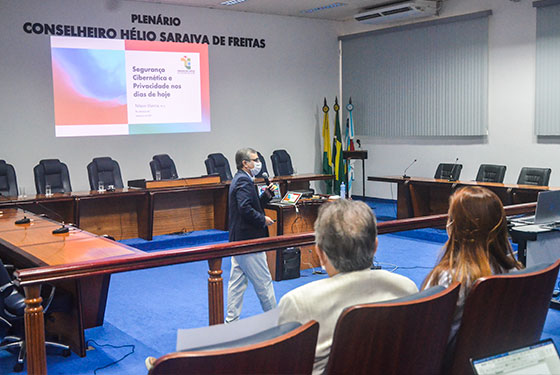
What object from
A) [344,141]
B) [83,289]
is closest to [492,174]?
[344,141]

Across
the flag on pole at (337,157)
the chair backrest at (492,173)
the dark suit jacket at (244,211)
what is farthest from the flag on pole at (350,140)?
the dark suit jacket at (244,211)

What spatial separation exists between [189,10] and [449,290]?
29.9 ft

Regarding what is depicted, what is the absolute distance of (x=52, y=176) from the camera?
7703 millimetres

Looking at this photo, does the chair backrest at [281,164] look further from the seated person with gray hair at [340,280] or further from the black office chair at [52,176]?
the seated person with gray hair at [340,280]

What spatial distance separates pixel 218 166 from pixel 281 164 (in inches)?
50.4

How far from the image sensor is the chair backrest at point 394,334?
5.19 feet

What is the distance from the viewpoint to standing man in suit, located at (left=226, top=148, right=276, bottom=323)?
13.4 ft

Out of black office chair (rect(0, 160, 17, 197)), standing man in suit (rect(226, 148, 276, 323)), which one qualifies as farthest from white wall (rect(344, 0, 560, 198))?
black office chair (rect(0, 160, 17, 197))

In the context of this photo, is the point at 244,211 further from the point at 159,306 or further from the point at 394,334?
the point at 394,334

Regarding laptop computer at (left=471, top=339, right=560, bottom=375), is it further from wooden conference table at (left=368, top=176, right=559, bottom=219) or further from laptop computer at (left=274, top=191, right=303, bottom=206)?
wooden conference table at (left=368, top=176, right=559, bottom=219)

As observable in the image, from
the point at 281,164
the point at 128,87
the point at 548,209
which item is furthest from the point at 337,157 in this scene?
the point at 548,209

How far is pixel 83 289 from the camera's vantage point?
167 inches

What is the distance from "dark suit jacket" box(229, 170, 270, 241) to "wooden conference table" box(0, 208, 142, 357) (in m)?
0.87

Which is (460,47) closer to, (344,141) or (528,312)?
(344,141)
